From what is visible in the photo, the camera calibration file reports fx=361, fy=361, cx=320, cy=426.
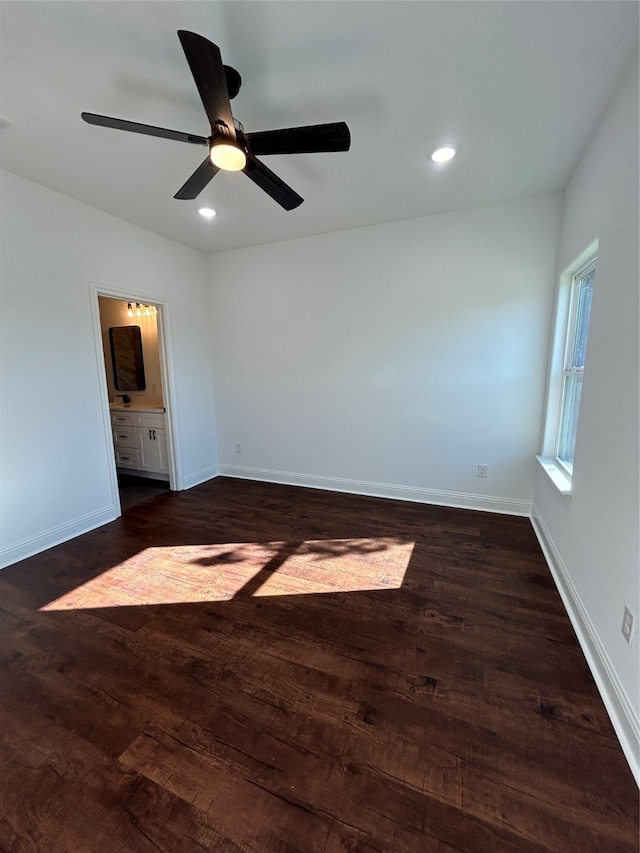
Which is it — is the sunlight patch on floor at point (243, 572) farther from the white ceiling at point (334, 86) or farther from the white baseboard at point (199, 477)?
the white ceiling at point (334, 86)

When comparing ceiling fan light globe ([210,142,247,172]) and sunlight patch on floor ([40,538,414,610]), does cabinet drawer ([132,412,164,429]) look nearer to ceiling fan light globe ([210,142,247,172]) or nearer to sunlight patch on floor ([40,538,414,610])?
sunlight patch on floor ([40,538,414,610])

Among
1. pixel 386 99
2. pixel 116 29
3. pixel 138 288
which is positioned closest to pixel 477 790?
pixel 386 99

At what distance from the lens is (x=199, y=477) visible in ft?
14.7

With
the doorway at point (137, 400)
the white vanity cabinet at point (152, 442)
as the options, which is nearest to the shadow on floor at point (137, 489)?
the doorway at point (137, 400)

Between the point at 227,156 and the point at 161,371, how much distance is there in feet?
8.96

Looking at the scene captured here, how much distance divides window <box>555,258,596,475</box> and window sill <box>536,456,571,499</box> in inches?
2.0

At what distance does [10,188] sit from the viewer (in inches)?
100

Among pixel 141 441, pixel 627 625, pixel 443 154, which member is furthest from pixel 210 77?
pixel 141 441

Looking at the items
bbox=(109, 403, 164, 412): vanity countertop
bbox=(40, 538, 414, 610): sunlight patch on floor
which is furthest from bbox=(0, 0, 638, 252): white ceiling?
bbox=(40, 538, 414, 610): sunlight patch on floor

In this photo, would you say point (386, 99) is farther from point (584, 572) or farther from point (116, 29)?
point (584, 572)

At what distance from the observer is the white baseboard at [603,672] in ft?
4.23

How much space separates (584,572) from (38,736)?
258cm

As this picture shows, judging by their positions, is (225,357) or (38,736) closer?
(38,736)

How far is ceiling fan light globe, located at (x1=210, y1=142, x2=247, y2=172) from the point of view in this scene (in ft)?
5.57
